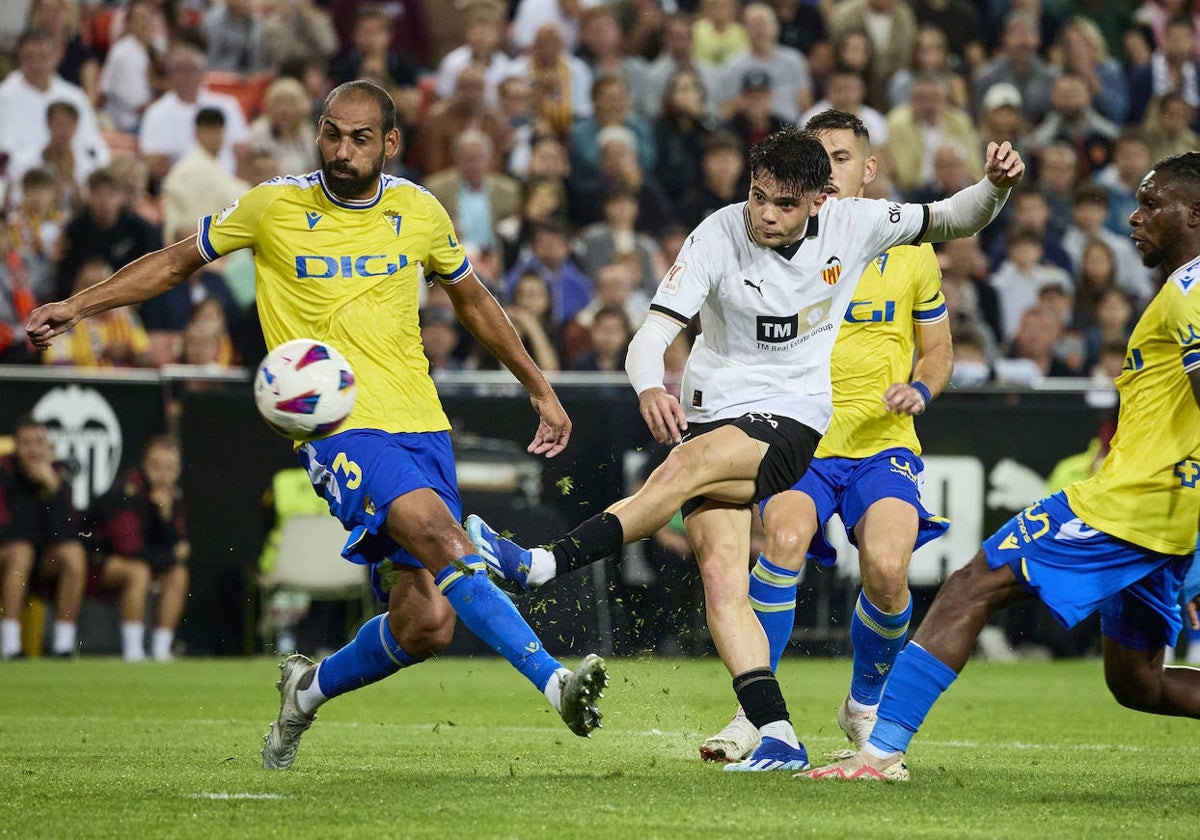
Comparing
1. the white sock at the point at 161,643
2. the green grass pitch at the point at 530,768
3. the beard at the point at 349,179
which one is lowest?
the white sock at the point at 161,643

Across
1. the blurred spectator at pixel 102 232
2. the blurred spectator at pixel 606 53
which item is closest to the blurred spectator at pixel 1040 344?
the blurred spectator at pixel 606 53

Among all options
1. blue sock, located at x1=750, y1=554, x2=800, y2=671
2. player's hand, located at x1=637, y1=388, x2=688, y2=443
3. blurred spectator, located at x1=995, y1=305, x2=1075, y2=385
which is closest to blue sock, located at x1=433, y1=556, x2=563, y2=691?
player's hand, located at x1=637, y1=388, x2=688, y2=443

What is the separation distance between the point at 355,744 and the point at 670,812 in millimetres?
2791

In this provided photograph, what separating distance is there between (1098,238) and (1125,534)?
11729 mm

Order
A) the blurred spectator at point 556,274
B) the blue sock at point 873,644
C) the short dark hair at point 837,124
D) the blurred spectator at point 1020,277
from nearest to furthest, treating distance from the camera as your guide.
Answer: the blue sock at point 873,644 → the short dark hair at point 837,124 → the blurred spectator at point 556,274 → the blurred spectator at point 1020,277

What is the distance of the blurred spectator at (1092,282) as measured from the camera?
646 inches

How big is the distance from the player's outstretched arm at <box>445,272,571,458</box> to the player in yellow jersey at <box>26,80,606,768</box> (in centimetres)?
19

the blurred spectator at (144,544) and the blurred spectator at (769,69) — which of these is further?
the blurred spectator at (769,69)

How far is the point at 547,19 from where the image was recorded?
59.7 feet

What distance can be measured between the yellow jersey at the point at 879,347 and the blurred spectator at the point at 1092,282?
27.9 ft

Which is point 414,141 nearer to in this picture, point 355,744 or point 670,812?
point 355,744

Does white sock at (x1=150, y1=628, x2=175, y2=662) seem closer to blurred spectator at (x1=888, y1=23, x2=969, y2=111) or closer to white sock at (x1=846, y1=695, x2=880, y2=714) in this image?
white sock at (x1=846, y1=695, x2=880, y2=714)

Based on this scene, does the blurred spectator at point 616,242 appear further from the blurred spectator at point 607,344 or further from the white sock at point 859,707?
the white sock at point 859,707

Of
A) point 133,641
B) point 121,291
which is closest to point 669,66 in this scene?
point 133,641
